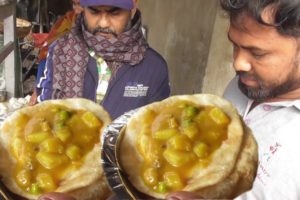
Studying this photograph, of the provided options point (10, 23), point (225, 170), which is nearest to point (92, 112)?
point (225, 170)

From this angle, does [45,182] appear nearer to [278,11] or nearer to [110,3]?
[278,11]

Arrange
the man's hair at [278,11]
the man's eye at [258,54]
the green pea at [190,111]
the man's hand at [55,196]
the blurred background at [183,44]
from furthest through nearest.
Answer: the blurred background at [183,44] → the man's eye at [258,54] → the man's hair at [278,11] → the green pea at [190,111] → the man's hand at [55,196]

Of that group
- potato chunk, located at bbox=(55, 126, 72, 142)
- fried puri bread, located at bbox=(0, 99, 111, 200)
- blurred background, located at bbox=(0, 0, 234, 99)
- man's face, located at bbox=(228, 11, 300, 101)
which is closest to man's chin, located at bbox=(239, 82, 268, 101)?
man's face, located at bbox=(228, 11, 300, 101)

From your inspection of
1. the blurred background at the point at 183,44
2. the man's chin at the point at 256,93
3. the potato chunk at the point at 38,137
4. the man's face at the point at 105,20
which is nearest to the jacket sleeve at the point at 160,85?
the man's face at the point at 105,20

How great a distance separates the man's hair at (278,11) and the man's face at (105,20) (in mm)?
806

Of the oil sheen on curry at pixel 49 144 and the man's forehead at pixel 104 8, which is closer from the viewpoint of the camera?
the oil sheen on curry at pixel 49 144

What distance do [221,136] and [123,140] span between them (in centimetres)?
23

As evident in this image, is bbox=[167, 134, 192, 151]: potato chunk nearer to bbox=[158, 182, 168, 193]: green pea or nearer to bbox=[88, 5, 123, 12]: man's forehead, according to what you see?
bbox=[158, 182, 168, 193]: green pea

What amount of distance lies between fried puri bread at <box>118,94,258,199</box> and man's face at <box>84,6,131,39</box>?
99 centimetres

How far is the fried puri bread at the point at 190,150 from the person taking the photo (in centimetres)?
85

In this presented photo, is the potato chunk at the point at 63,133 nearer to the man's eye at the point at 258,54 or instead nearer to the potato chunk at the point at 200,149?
the potato chunk at the point at 200,149

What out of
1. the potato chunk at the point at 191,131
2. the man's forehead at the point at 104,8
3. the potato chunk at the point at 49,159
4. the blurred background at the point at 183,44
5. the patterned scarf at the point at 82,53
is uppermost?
the man's forehead at the point at 104,8

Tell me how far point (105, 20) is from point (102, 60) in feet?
0.63

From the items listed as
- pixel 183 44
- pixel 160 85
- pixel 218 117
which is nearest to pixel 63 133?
pixel 218 117
